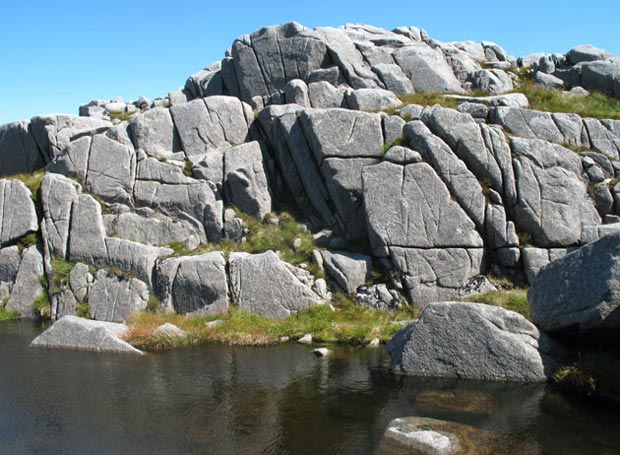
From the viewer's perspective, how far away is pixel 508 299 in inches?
1262

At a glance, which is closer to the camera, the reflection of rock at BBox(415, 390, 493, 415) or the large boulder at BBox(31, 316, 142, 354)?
the reflection of rock at BBox(415, 390, 493, 415)

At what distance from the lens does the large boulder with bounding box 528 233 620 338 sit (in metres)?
20.9

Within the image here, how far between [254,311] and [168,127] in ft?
66.8

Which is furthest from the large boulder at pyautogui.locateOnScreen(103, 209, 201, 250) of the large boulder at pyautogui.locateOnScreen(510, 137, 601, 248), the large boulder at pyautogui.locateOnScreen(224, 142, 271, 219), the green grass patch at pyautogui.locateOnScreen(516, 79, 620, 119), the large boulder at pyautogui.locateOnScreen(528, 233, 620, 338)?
the green grass patch at pyautogui.locateOnScreen(516, 79, 620, 119)

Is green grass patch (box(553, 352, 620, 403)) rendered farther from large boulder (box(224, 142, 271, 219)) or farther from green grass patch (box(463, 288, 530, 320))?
large boulder (box(224, 142, 271, 219))

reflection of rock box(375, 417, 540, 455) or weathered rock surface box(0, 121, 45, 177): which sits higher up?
weathered rock surface box(0, 121, 45, 177)

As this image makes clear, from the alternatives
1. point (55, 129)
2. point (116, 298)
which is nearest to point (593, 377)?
point (116, 298)

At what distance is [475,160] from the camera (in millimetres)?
38281

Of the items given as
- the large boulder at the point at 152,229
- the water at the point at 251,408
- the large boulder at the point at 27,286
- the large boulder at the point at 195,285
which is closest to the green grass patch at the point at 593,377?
the water at the point at 251,408

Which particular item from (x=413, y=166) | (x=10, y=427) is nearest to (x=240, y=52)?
(x=413, y=166)

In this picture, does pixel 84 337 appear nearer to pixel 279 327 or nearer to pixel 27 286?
pixel 279 327

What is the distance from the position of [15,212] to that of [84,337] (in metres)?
16.3

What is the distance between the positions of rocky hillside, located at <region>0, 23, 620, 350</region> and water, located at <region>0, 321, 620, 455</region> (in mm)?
8949

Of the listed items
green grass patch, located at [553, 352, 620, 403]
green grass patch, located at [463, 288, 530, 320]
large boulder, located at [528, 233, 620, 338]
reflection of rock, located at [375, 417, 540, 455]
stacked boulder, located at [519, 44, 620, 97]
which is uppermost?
stacked boulder, located at [519, 44, 620, 97]
